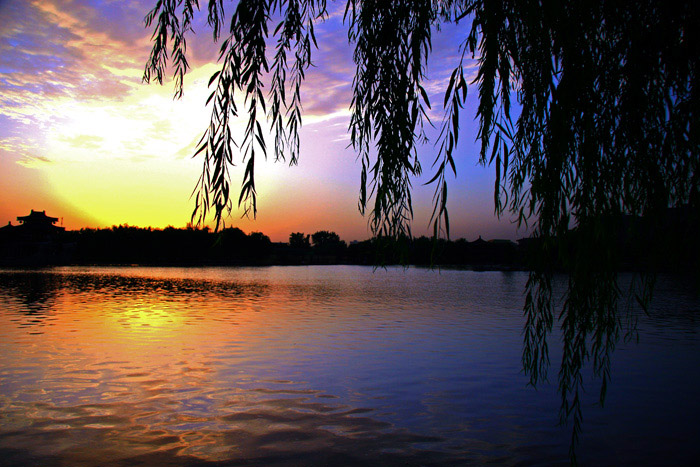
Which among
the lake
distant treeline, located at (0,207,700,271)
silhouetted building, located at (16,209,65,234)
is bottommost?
the lake

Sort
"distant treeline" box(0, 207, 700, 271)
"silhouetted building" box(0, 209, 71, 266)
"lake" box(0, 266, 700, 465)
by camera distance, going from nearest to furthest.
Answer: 1. "lake" box(0, 266, 700, 465)
2. "silhouetted building" box(0, 209, 71, 266)
3. "distant treeline" box(0, 207, 700, 271)

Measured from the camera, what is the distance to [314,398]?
4.93 metres

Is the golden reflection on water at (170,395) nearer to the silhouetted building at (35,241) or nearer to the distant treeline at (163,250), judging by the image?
the distant treeline at (163,250)

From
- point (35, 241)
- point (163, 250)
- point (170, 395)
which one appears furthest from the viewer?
point (163, 250)

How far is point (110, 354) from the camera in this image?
6.89 meters

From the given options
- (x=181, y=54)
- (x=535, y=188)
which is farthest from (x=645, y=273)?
(x=181, y=54)

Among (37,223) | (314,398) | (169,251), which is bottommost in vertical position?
(314,398)

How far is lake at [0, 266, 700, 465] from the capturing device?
361 cm

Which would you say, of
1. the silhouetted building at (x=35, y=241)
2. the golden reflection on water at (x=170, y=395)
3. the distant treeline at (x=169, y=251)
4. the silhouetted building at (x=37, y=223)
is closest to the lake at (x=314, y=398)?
the golden reflection on water at (x=170, y=395)

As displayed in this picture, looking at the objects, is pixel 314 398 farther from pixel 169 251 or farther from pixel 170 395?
pixel 169 251

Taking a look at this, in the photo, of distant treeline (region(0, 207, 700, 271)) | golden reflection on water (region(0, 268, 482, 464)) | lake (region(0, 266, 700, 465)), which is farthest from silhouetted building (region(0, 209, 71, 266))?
lake (region(0, 266, 700, 465))

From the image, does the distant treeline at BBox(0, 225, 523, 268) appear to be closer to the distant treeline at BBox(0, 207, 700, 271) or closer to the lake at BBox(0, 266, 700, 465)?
the distant treeline at BBox(0, 207, 700, 271)

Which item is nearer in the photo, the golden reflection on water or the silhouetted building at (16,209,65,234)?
the golden reflection on water

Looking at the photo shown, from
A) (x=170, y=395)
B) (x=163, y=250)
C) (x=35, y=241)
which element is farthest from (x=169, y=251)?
(x=170, y=395)
